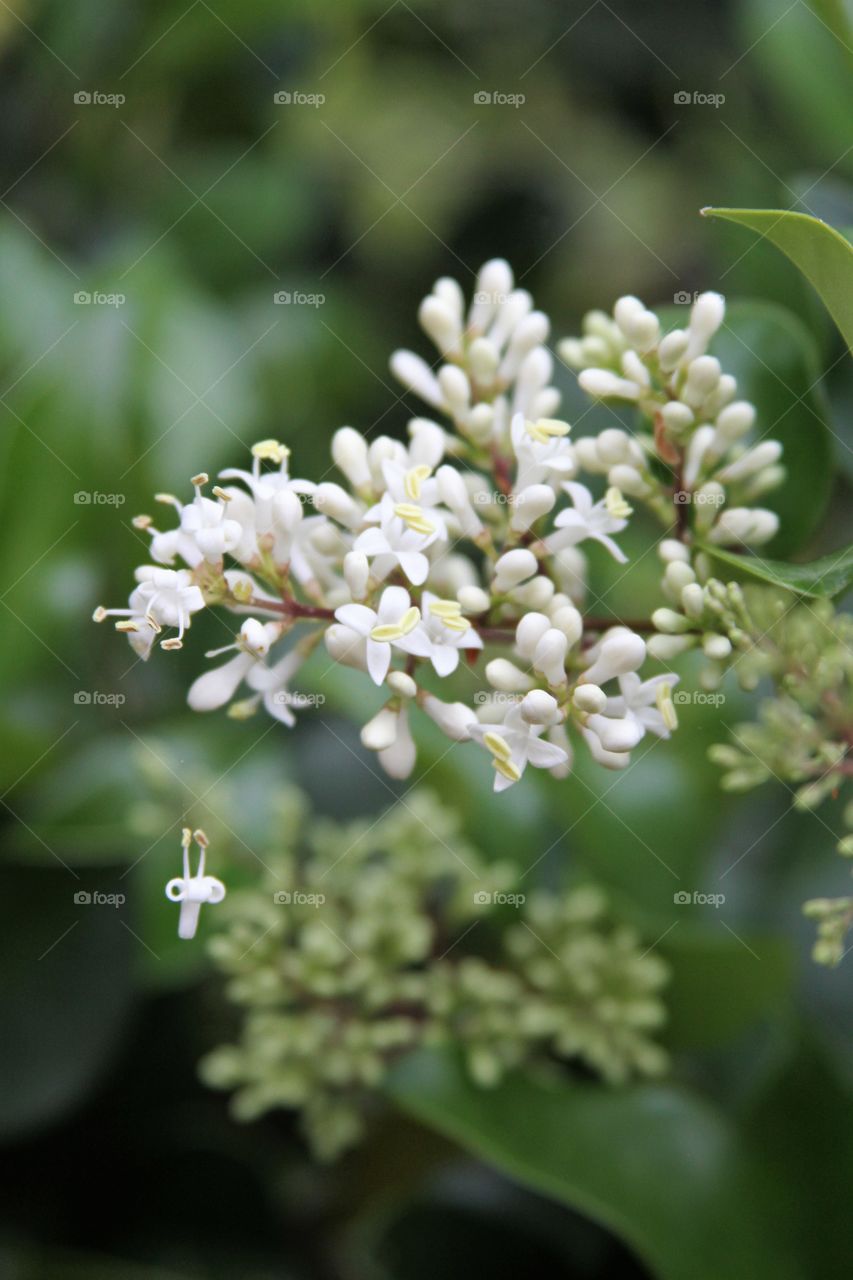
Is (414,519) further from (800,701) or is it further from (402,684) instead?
(800,701)

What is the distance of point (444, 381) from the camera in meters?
1.11

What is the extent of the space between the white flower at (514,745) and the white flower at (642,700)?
0.06 meters

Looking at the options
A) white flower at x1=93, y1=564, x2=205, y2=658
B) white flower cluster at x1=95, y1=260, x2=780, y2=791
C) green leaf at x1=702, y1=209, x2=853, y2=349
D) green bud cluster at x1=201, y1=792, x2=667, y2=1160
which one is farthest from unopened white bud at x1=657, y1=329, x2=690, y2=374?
green bud cluster at x1=201, y1=792, x2=667, y2=1160

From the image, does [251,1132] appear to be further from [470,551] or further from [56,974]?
[470,551]

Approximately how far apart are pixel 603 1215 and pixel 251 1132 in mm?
739

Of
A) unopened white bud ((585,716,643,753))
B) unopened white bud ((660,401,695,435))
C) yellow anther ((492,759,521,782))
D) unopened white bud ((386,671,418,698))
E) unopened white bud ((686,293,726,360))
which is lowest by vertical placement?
unopened white bud ((386,671,418,698))

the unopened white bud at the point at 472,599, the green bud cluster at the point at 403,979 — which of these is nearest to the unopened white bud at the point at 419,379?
the unopened white bud at the point at 472,599

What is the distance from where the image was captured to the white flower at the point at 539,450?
0.98m

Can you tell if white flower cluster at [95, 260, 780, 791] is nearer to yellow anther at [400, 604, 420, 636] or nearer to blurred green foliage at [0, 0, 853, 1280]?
yellow anther at [400, 604, 420, 636]

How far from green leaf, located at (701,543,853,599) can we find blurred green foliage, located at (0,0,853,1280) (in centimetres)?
25

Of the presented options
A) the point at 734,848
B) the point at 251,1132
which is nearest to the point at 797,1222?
the point at 734,848

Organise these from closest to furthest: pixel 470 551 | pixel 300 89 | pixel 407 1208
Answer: pixel 407 1208 → pixel 470 551 → pixel 300 89

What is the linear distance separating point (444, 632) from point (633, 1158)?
71cm

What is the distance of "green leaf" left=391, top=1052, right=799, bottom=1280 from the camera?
1.27 m
